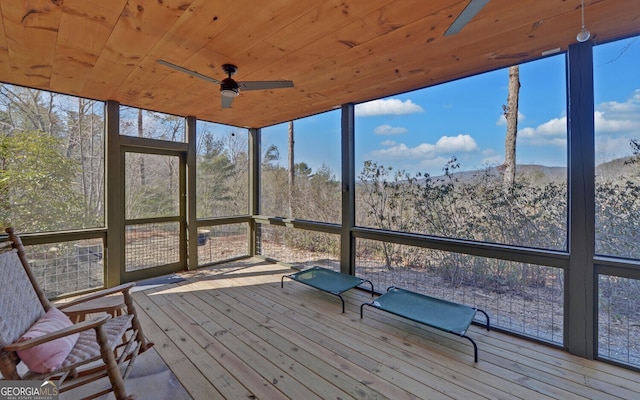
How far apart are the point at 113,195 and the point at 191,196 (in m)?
1.01

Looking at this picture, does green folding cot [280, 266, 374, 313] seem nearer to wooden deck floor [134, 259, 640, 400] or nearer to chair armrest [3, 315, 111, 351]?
wooden deck floor [134, 259, 640, 400]

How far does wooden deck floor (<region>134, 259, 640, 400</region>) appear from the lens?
1823 mm

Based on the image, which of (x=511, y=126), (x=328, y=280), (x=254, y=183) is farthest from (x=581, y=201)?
(x=254, y=183)

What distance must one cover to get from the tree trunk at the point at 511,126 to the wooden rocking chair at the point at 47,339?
132 inches

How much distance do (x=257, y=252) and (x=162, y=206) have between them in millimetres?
1859

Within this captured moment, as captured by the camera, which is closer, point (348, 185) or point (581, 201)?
point (581, 201)

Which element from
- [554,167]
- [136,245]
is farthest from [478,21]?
[136,245]

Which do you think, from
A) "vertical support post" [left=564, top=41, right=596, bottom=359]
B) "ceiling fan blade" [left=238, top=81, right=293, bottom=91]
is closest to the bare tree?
"ceiling fan blade" [left=238, top=81, right=293, bottom=91]

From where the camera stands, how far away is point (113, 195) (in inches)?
144

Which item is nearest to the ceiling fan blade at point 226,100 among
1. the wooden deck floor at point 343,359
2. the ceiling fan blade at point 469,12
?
the ceiling fan blade at point 469,12

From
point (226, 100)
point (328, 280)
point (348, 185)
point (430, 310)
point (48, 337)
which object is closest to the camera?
point (48, 337)

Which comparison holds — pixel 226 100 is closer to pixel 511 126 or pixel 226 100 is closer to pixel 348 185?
pixel 348 185

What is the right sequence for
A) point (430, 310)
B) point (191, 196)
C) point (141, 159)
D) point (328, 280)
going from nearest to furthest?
point (430, 310) < point (328, 280) < point (141, 159) < point (191, 196)

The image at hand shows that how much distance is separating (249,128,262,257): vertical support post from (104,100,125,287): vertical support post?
205 centimetres
